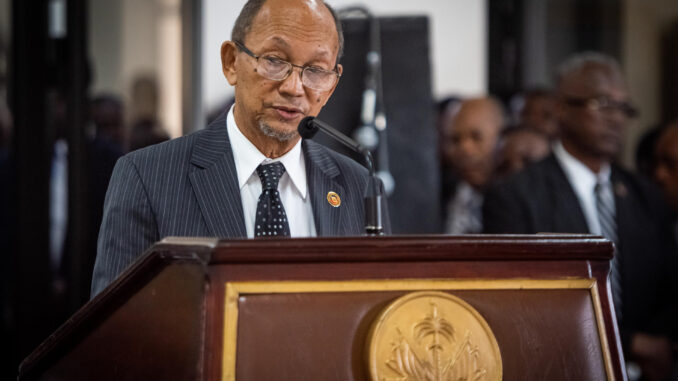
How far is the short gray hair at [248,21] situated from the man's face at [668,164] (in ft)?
6.87

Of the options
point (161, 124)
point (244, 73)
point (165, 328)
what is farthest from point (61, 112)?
point (165, 328)

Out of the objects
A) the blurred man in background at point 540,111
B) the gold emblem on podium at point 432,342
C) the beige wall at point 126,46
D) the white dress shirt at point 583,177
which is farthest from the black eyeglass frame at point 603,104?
the gold emblem on podium at point 432,342

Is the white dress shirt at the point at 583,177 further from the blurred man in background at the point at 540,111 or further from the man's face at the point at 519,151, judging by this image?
the blurred man in background at the point at 540,111

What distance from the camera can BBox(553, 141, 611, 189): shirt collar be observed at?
2561mm

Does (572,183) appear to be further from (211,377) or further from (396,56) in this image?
(211,377)

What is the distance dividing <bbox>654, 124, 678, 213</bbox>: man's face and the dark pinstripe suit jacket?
210 cm

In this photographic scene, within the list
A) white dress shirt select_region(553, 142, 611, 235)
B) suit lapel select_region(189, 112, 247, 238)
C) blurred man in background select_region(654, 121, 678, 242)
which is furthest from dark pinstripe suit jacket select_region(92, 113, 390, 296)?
blurred man in background select_region(654, 121, 678, 242)

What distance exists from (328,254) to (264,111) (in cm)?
31

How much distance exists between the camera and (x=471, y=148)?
3.19 m

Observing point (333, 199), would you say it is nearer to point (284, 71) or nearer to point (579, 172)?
point (284, 71)

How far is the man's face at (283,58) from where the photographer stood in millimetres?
1195

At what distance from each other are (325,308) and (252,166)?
0.33 metres

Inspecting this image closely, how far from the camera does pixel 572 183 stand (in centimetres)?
250

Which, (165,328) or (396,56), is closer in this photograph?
(165,328)
